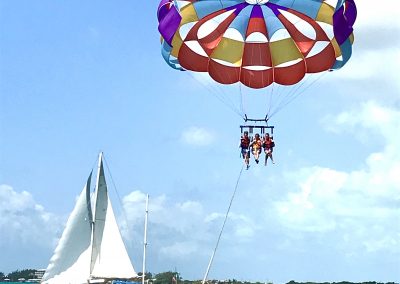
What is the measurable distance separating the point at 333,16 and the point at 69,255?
51.0 feet

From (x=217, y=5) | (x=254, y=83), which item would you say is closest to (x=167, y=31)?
(x=217, y=5)

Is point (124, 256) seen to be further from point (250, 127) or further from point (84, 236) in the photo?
point (250, 127)

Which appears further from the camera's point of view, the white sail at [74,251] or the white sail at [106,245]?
the white sail at [106,245]

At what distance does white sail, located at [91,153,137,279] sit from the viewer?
45.4 metres

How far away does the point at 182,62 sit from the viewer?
40.8 m

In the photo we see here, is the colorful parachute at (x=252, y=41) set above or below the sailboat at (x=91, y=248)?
above

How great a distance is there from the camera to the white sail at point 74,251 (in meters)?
44.6

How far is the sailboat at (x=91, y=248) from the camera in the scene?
44.7 metres

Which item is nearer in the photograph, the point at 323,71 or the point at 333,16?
the point at 333,16

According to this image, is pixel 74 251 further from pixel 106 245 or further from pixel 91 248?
pixel 106 245

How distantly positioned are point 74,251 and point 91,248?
73 cm

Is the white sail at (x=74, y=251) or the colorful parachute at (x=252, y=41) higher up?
the colorful parachute at (x=252, y=41)

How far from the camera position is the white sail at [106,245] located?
4544 centimetres

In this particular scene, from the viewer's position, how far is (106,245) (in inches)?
1804
